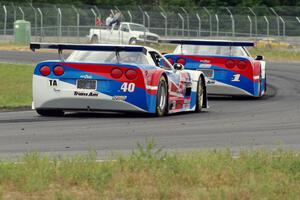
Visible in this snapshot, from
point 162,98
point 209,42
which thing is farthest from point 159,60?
point 209,42

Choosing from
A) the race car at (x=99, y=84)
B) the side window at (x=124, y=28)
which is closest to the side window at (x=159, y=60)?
the race car at (x=99, y=84)

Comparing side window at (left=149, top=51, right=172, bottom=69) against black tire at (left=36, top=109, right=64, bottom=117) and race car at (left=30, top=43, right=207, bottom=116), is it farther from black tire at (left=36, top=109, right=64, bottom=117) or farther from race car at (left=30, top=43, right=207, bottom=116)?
black tire at (left=36, top=109, right=64, bottom=117)

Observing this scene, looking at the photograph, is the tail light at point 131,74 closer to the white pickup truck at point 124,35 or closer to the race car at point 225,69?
the race car at point 225,69

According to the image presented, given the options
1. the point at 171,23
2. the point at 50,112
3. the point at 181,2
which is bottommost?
the point at 171,23

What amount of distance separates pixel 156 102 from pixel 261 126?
211cm

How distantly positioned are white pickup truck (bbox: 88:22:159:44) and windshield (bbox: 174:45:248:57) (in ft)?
98.4

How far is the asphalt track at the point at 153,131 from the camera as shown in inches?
475

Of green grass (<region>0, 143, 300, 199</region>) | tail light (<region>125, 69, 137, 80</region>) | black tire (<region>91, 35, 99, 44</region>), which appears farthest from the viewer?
black tire (<region>91, 35, 99, 44</region>)

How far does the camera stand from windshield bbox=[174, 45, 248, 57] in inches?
895

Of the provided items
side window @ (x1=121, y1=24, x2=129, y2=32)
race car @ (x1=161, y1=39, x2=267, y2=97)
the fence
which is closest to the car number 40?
race car @ (x1=161, y1=39, x2=267, y2=97)

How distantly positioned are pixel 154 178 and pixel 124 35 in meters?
46.0

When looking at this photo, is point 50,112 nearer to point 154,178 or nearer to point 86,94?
point 86,94

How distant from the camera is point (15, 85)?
973 inches

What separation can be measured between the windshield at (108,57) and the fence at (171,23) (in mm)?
37843
